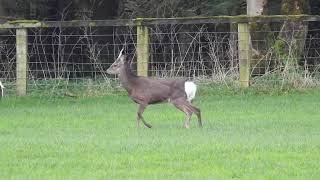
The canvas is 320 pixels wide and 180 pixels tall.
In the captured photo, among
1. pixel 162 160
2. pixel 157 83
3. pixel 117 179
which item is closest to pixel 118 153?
pixel 162 160

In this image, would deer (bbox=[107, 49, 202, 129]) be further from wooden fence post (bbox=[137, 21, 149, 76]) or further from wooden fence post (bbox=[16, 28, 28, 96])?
wooden fence post (bbox=[16, 28, 28, 96])

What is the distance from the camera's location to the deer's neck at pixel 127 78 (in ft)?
48.2

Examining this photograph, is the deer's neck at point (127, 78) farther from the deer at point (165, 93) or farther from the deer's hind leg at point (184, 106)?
the deer's hind leg at point (184, 106)

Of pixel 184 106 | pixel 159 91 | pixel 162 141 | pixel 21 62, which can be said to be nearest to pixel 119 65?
pixel 159 91

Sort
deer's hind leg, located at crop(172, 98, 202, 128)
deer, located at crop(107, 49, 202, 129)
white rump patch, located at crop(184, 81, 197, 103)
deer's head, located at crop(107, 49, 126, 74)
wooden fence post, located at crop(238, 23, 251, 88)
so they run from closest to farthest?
1. deer's hind leg, located at crop(172, 98, 202, 128)
2. deer, located at crop(107, 49, 202, 129)
3. white rump patch, located at crop(184, 81, 197, 103)
4. deer's head, located at crop(107, 49, 126, 74)
5. wooden fence post, located at crop(238, 23, 251, 88)

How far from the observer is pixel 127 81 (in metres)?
14.8

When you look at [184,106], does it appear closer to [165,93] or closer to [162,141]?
[165,93]

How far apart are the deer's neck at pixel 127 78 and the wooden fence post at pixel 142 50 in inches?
191

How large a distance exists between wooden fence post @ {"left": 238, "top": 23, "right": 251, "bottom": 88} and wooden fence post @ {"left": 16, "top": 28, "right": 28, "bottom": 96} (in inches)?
183

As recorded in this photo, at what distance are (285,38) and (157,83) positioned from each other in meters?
7.95

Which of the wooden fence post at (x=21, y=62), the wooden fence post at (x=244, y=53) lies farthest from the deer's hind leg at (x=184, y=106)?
the wooden fence post at (x=21, y=62)

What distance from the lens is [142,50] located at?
65.6 ft

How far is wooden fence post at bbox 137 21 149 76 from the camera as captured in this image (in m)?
19.9

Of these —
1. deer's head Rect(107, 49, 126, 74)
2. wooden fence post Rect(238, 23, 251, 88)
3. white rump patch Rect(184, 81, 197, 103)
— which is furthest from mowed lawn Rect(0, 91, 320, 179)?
wooden fence post Rect(238, 23, 251, 88)
